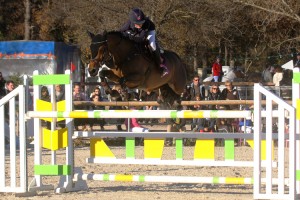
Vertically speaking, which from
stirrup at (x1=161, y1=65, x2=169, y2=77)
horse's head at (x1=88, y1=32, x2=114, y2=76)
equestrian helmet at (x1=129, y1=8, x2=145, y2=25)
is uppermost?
equestrian helmet at (x1=129, y1=8, x2=145, y2=25)

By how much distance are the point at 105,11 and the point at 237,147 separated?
8.30 meters

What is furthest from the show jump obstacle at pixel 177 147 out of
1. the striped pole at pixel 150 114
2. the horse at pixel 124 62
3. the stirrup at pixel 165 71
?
the stirrup at pixel 165 71

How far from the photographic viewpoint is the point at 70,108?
8.96 meters

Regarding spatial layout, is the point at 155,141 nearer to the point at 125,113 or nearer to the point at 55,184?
the point at 125,113

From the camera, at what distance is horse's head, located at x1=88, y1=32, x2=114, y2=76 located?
9.50 meters

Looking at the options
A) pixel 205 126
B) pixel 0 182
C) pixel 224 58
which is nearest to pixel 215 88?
pixel 205 126

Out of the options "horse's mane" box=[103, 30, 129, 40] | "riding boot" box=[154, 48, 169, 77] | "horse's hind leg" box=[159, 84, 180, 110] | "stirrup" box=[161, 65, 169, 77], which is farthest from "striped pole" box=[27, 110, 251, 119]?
"horse's hind leg" box=[159, 84, 180, 110]

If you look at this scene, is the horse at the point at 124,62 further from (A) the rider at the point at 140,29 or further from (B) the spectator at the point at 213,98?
(B) the spectator at the point at 213,98

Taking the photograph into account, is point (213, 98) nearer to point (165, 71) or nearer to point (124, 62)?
point (165, 71)

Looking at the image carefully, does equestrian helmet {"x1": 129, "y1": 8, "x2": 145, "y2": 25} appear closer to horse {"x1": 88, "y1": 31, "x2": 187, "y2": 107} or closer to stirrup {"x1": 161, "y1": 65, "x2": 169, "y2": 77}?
horse {"x1": 88, "y1": 31, "x2": 187, "y2": 107}

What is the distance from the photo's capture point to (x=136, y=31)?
10531mm

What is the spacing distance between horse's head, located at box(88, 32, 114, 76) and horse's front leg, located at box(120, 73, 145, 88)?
14.6 inches

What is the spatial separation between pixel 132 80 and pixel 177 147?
172 cm

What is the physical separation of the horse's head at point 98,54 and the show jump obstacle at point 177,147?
59 cm
